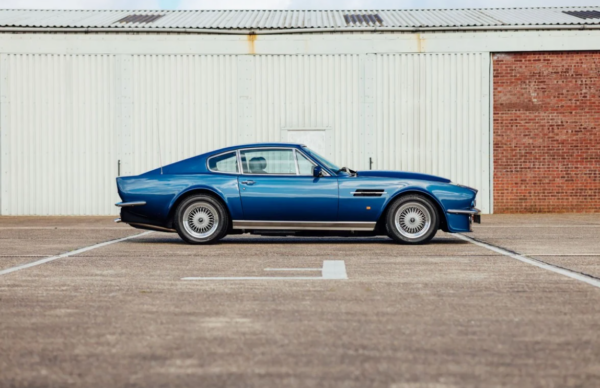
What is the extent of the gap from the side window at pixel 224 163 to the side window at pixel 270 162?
0.12m

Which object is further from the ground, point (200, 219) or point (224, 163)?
point (224, 163)

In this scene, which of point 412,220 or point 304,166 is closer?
point 412,220

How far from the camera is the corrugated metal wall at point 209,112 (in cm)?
2100

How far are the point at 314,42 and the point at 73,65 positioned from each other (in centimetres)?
589

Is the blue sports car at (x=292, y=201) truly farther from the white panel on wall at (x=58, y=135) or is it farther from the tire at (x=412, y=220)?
the white panel on wall at (x=58, y=135)

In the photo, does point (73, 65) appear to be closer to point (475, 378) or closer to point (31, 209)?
point (31, 209)

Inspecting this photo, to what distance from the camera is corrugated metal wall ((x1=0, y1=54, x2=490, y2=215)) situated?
68.9 ft

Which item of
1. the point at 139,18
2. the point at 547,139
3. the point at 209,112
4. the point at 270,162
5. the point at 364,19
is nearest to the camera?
the point at 270,162

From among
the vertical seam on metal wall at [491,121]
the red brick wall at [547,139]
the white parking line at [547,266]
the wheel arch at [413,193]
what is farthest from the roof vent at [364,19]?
the white parking line at [547,266]

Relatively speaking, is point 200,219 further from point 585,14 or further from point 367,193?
point 585,14

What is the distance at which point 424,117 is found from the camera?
21.0m

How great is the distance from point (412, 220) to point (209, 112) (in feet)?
36.0

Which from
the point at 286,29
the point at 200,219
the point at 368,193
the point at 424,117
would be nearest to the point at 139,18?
the point at 286,29

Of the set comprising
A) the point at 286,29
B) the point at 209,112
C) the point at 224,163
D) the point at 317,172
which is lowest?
the point at 317,172
